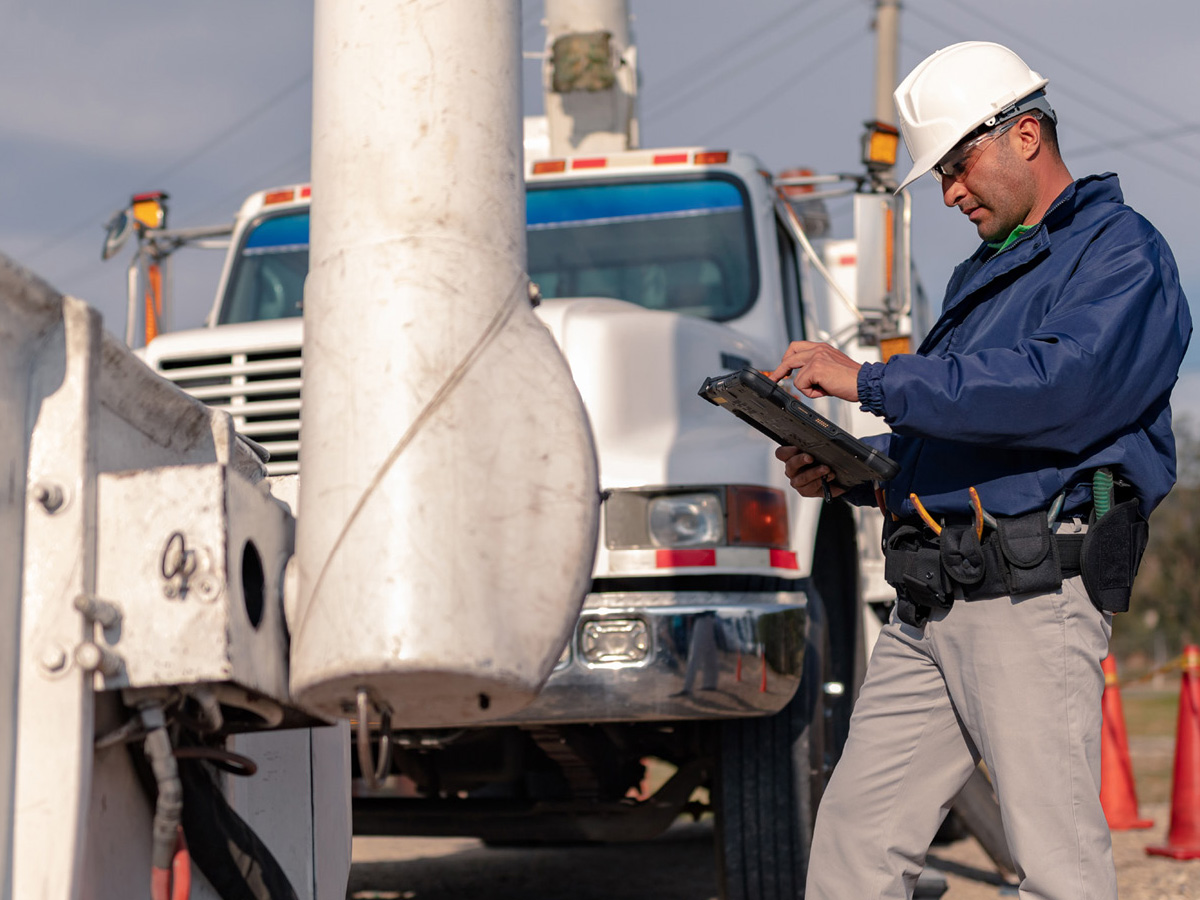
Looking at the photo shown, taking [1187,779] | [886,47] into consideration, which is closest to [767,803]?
[1187,779]

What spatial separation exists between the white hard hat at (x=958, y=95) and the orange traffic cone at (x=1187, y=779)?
449cm

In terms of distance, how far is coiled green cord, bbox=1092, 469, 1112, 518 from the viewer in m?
2.44

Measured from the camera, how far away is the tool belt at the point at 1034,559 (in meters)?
2.43

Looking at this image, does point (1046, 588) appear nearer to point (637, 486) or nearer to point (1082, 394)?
point (1082, 394)

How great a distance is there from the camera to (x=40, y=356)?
1.69 metres

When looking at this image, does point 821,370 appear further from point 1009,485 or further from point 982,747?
point 982,747

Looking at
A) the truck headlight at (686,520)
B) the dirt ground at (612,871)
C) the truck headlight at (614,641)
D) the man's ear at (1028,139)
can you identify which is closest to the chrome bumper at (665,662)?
the truck headlight at (614,641)

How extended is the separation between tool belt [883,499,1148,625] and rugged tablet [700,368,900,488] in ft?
0.61

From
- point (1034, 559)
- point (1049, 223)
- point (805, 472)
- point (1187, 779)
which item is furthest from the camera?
point (1187, 779)

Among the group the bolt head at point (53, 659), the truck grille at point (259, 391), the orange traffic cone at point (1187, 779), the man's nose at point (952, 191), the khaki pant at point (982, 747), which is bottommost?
the orange traffic cone at point (1187, 779)

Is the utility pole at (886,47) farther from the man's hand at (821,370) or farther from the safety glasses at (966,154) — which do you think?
the man's hand at (821,370)

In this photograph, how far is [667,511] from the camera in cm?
385

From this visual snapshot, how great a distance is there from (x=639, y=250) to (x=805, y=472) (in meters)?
2.33

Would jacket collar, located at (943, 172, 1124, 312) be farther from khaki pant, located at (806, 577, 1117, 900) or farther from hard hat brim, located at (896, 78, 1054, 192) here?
khaki pant, located at (806, 577, 1117, 900)
